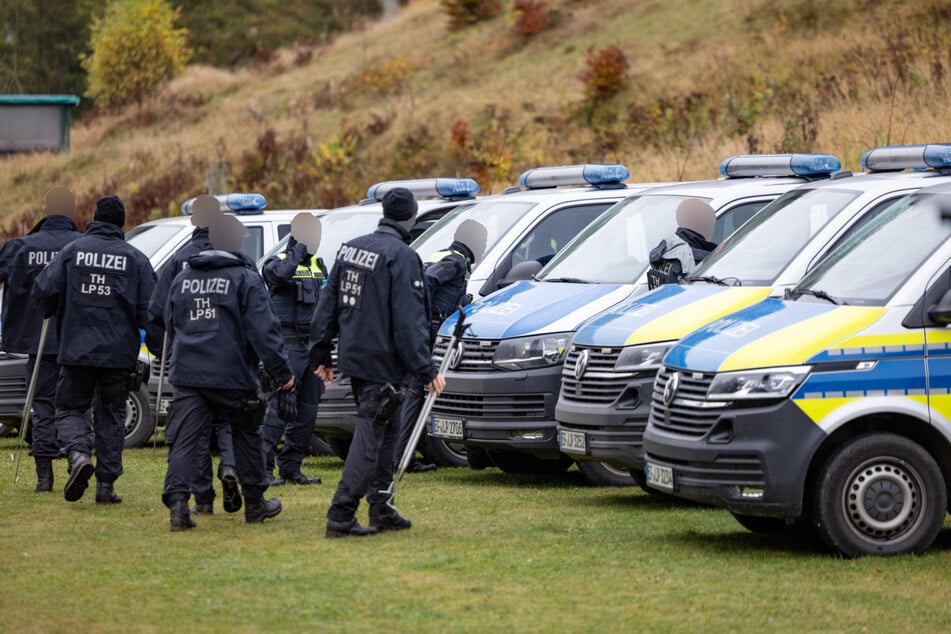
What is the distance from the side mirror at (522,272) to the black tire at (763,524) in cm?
326

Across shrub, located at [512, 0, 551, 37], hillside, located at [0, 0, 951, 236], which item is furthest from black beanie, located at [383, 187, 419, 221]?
shrub, located at [512, 0, 551, 37]

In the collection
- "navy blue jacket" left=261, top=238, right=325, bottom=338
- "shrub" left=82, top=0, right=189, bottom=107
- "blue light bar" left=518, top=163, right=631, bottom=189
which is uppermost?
"shrub" left=82, top=0, right=189, bottom=107

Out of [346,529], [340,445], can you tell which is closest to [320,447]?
[340,445]

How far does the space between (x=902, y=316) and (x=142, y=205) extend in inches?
1272

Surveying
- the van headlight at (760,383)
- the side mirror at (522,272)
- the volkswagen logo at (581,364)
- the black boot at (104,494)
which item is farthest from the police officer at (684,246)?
the black boot at (104,494)

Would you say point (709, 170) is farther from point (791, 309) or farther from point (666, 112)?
point (791, 309)

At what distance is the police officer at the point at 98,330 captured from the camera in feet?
31.8

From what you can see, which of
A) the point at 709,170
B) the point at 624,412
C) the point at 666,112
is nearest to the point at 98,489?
the point at 624,412

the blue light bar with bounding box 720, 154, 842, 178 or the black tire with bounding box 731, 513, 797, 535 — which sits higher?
the blue light bar with bounding box 720, 154, 842, 178

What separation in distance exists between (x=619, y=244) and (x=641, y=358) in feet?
6.57

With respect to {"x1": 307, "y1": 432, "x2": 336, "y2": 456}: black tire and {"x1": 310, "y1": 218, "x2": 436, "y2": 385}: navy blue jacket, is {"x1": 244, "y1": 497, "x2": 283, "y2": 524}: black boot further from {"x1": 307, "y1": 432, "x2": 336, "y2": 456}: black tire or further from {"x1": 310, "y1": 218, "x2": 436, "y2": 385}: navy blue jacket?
{"x1": 307, "y1": 432, "x2": 336, "y2": 456}: black tire

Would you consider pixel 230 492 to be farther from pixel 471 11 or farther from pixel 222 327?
pixel 471 11

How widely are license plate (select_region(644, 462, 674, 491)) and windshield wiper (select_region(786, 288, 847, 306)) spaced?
4.08ft

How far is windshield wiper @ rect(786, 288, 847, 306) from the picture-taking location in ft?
25.5
